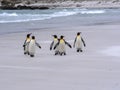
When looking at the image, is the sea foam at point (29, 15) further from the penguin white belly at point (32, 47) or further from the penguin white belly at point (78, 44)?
the penguin white belly at point (32, 47)

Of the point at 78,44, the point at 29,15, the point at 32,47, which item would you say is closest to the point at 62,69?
the point at 32,47

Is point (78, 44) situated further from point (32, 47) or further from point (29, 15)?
point (29, 15)

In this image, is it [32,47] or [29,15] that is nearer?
[32,47]

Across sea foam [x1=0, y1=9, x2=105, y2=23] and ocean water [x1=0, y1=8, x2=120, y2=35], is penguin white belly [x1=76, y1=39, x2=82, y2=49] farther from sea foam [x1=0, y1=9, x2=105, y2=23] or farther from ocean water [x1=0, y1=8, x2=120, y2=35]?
sea foam [x1=0, y1=9, x2=105, y2=23]

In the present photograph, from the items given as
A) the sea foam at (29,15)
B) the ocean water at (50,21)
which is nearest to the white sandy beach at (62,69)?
the ocean water at (50,21)

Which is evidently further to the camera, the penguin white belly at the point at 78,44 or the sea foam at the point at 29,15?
the sea foam at the point at 29,15

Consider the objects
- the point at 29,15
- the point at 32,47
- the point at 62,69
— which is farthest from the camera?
the point at 29,15

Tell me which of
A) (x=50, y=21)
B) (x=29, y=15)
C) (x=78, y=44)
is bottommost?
(x=29, y=15)

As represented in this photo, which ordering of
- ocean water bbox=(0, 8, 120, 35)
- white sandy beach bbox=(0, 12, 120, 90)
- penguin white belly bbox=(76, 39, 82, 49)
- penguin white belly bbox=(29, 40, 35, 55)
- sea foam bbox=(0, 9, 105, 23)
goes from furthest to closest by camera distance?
sea foam bbox=(0, 9, 105, 23) → ocean water bbox=(0, 8, 120, 35) → penguin white belly bbox=(76, 39, 82, 49) → penguin white belly bbox=(29, 40, 35, 55) → white sandy beach bbox=(0, 12, 120, 90)

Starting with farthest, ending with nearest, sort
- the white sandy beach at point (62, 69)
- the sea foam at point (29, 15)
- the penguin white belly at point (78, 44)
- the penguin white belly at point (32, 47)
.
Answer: the sea foam at point (29, 15)
the penguin white belly at point (78, 44)
the penguin white belly at point (32, 47)
the white sandy beach at point (62, 69)

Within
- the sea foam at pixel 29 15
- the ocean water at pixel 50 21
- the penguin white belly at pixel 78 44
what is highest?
the penguin white belly at pixel 78 44

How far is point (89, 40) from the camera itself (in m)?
21.5

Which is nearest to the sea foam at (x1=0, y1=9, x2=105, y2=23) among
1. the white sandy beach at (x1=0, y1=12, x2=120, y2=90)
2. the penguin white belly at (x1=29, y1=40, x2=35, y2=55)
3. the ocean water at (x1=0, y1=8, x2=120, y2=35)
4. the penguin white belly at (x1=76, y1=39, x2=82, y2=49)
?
the ocean water at (x1=0, y1=8, x2=120, y2=35)

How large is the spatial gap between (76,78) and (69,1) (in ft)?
539
